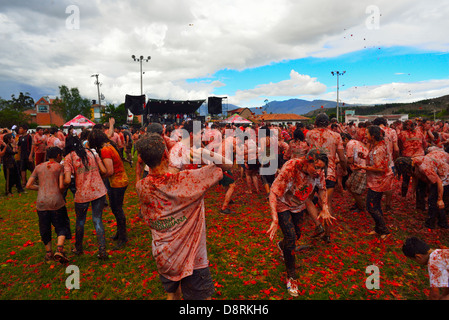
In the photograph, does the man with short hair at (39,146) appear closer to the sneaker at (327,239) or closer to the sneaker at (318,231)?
the sneaker at (318,231)

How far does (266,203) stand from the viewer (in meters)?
7.73

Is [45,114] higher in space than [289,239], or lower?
higher

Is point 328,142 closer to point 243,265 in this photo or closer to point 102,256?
point 243,265

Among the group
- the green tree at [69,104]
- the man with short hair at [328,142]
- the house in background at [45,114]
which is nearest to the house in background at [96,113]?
the green tree at [69,104]

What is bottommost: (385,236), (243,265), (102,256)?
(243,265)

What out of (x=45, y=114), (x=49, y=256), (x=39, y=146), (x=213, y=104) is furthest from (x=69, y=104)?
(x=49, y=256)

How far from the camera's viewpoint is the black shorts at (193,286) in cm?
229

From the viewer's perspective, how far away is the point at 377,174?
5.00 meters

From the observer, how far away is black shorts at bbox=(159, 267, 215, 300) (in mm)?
2293

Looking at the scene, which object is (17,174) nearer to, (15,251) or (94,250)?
(15,251)

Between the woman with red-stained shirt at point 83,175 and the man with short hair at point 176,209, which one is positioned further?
the woman with red-stained shirt at point 83,175

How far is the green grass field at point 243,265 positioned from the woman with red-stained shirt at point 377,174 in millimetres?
618

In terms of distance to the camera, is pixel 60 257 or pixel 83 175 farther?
pixel 83 175

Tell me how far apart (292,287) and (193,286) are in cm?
199
